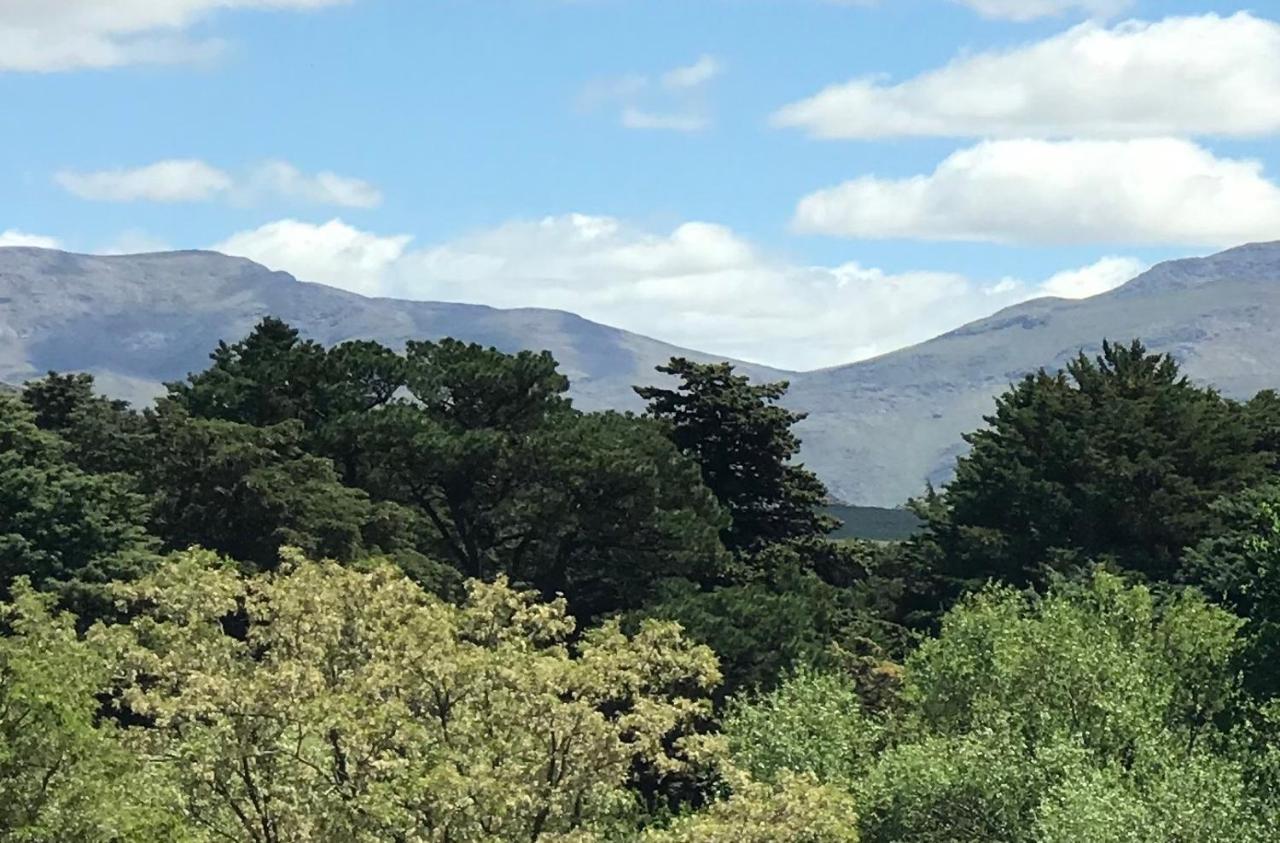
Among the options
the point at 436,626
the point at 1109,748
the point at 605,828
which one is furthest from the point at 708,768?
the point at 436,626

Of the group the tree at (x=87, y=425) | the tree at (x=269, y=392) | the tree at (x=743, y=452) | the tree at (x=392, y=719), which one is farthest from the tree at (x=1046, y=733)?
the tree at (x=87, y=425)

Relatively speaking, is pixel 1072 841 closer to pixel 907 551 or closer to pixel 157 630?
pixel 157 630

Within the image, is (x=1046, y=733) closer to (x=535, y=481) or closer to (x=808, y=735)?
(x=808, y=735)

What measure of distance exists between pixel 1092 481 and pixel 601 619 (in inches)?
981

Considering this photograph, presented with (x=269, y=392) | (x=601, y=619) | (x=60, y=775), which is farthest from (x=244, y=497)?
(x=60, y=775)

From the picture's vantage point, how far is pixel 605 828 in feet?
118

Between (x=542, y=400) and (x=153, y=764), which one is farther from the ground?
(x=542, y=400)

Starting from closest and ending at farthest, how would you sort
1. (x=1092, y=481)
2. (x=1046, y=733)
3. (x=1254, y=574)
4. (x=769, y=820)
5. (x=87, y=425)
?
(x=769, y=820) → (x=1046, y=733) → (x=1254, y=574) → (x=87, y=425) → (x=1092, y=481)

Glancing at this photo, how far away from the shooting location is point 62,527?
5672 centimetres

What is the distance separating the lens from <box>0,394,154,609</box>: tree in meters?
55.3

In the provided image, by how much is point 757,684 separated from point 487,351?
23577 millimetres

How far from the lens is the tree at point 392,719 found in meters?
30.2

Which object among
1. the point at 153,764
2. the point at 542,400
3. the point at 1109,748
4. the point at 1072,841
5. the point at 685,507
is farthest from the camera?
the point at 542,400

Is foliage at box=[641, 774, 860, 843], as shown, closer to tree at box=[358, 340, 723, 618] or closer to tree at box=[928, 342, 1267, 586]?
tree at box=[358, 340, 723, 618]
